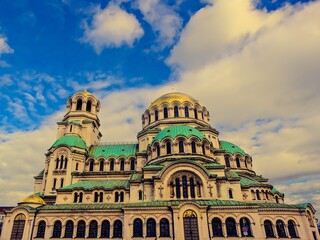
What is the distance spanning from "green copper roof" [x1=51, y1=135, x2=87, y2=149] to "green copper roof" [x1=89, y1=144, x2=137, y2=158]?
2.44 m

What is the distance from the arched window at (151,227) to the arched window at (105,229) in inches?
213

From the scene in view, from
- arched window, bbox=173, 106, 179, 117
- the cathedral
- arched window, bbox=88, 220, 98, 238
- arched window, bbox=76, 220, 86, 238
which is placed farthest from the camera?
arched window, bbox=173, 106, 179, 117

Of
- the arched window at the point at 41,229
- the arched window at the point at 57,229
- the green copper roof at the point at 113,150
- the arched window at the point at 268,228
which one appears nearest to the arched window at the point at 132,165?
the green copper roof at the point at 113,150

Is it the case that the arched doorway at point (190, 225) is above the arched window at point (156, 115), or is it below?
below

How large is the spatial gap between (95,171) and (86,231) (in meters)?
12.8

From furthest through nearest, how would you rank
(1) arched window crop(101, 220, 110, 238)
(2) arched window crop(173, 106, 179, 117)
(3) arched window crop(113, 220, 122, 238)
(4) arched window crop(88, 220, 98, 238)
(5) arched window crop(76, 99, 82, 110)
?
(5) arched window crop(76, 99, 82, 110) → (2) arched window crop(173, 106, 179, 117) → (4) arched window crop(88, 220, 98, 238) → (1) arched window crop(101, 220, 110, 238) → (3) arched window crop(113, 220, 122, 238)

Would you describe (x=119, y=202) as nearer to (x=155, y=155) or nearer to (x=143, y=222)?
(x=143, y=222)

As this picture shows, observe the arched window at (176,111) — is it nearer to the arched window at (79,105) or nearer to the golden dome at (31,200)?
the arched window at (79,105)

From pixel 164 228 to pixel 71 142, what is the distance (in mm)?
22760

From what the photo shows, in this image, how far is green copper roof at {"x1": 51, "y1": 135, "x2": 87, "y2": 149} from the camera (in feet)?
135

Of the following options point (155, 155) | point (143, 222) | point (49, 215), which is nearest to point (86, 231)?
point (49, 215)

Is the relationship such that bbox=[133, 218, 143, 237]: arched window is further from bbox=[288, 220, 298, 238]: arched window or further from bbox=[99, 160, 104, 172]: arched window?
bbox=[288, 220, 298, 238]: arched window

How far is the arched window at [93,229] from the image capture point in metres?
30.0

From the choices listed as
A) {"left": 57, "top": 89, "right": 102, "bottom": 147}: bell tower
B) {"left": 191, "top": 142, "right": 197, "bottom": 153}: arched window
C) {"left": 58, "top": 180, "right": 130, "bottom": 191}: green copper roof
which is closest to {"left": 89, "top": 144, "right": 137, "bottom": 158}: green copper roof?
{"left": 57, "top": 89, "right": 102, "bottom": 147}: bell tower
